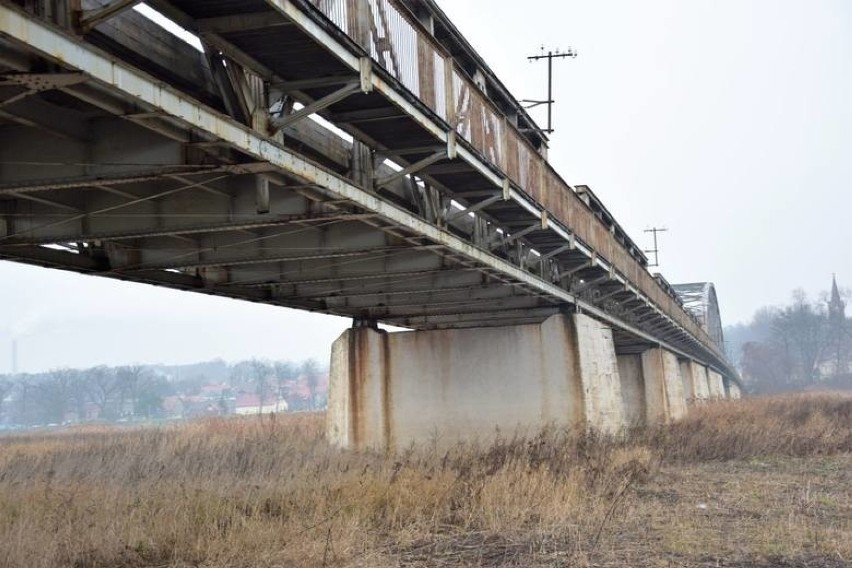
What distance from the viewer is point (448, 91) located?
1004cm

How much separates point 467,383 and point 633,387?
20039mm

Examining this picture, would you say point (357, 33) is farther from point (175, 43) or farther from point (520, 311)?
point (520, 311)

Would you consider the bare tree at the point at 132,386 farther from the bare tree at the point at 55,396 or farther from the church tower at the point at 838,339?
the church tower at the point at 838,339

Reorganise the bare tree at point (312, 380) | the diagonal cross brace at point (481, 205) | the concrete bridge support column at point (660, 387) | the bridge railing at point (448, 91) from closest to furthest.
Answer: the bridge railing at point (448, 91) < the diagonal cross brace at point (481, 205) < the concrete bridge support column at point (660, 387) < the bare tree at point (312, 380)

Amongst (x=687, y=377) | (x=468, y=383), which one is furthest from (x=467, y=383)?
(x=687, y=377)

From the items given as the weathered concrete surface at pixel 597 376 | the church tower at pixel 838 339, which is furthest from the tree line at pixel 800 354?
the weathered concrete surface at pixel 597 376

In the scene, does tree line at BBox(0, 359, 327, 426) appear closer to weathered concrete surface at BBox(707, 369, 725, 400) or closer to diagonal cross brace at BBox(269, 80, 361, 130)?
weathered concrete surface at BBox(707, 369, 725, 400)

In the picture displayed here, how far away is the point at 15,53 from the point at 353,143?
189 inches

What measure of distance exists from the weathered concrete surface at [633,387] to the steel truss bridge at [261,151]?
23155mm

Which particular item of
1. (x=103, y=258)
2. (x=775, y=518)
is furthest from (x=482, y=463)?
(x=103, y=258)

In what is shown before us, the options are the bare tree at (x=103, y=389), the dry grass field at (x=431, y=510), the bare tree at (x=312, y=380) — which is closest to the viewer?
the dry grass field at (x=431, y=510)

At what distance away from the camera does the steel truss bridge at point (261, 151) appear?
595 cm

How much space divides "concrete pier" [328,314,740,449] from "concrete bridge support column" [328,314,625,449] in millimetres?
22

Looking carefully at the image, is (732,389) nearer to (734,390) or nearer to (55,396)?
(734,390)
